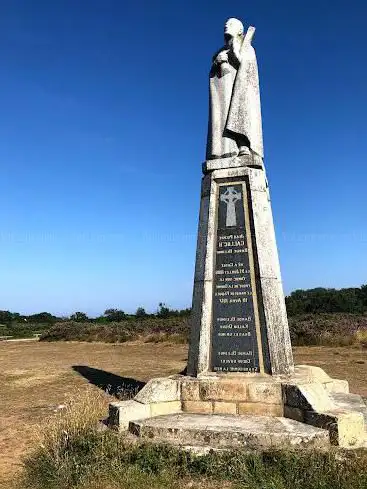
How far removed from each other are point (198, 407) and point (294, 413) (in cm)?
130

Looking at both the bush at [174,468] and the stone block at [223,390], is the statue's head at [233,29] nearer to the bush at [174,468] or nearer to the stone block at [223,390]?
the stone block at [223,390]

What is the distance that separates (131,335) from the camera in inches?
1048

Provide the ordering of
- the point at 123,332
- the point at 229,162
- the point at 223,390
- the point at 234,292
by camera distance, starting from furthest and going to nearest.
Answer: the point at 123,332 → the point at 229,162 → the point at 234,292 → the point at 223,390

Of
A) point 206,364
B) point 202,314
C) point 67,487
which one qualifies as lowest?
point 67,487

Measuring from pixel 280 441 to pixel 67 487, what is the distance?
88.1 inches

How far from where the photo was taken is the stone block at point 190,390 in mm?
6523

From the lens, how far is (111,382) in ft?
38.9

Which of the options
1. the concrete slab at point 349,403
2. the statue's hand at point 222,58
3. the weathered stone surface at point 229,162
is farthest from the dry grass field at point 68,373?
the statue's hand at point 222,58

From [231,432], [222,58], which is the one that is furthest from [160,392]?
[222,58]

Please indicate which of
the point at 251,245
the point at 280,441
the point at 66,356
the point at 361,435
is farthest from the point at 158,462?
the point at 66,356

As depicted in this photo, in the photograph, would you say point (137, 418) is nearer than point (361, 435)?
No

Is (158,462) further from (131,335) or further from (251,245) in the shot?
(131,335)

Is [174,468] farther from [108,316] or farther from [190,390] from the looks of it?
[108,316]

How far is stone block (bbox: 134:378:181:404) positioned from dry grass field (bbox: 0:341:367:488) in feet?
5.38
